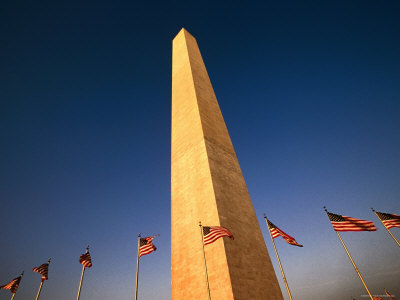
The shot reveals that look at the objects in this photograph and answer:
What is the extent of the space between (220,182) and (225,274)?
441cm

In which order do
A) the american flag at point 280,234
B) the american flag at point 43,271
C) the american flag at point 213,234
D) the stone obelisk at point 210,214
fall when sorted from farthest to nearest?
the american flag at point 43,271 → the american flag at point 280,234 → the stone obelisk at point 210,214 → the american flag at point 213,234

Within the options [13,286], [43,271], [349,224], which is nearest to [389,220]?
[349,224]

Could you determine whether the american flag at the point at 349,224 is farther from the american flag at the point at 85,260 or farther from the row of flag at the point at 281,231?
the american flag at the point at 85,260

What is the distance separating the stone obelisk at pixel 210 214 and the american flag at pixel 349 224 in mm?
3390

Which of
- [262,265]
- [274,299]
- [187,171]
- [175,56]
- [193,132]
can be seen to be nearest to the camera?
[274,299]

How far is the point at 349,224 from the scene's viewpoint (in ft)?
32.6

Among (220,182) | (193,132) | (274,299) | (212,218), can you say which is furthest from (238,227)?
(193,132)

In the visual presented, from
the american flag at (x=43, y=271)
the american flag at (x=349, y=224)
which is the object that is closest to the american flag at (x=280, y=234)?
the american flag at (x=349, y=224)

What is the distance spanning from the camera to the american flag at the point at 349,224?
9734 millimetres

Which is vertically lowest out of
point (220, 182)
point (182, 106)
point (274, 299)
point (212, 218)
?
point (274, 299)

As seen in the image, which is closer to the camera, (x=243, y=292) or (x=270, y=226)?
(x=243, y=292)

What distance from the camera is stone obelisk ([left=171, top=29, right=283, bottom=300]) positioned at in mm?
9047

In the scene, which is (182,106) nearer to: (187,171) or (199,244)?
(187,171)

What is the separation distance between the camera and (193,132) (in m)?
14.6
